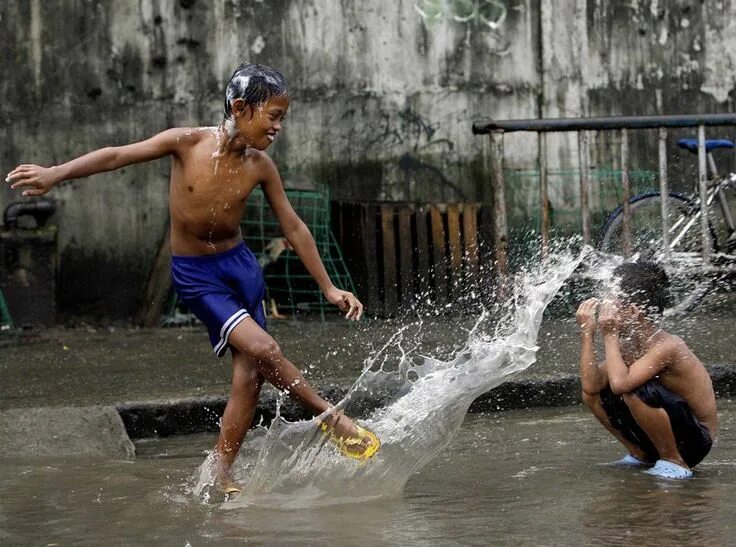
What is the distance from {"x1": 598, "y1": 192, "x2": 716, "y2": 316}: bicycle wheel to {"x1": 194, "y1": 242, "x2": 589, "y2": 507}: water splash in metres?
3.18

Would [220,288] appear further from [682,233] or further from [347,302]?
[682,233]

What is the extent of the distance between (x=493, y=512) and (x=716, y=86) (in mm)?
6841

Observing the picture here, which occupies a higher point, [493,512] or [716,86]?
[716,86]

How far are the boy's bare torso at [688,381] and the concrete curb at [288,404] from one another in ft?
5.11

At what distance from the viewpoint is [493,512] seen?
160 inches

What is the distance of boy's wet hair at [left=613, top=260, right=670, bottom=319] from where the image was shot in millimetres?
4602

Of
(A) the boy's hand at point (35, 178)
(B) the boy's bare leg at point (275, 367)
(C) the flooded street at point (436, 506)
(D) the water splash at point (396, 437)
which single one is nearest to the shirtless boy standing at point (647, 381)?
(C) the flooded street at point (436, 506)

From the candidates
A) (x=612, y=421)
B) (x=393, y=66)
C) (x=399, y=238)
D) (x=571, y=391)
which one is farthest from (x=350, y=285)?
(x=612, y=421)

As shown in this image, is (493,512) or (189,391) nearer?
(493,512)

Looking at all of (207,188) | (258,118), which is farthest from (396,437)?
(258,118)

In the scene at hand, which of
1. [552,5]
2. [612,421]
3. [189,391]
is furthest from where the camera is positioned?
[552,5]

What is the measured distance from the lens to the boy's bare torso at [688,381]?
4.55 m

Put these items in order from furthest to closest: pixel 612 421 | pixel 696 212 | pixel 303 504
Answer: pixel 696 212
pixel 612 421
pixel 303 504

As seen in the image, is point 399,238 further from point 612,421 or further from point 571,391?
point 612,421
